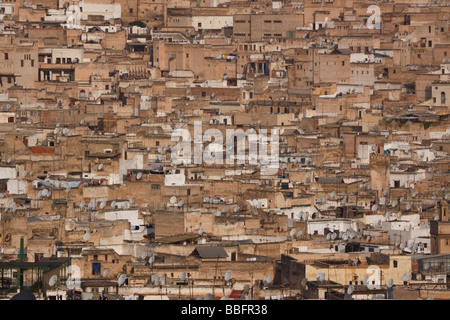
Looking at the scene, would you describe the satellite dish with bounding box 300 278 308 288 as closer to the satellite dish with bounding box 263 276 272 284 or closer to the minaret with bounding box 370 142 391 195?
the satellite dish with bounding box 263 276 272 284

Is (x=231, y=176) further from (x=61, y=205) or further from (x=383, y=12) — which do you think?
(x=383, y=12)

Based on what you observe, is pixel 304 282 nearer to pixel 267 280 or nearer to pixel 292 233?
pixel 267 280

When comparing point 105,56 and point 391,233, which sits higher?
point 105,56

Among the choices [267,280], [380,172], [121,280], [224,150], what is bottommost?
[267,280]

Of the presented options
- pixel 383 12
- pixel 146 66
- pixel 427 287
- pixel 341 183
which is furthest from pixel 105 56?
pixel 427 287

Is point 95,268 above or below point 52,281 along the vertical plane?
below
